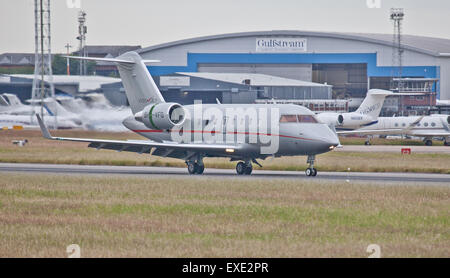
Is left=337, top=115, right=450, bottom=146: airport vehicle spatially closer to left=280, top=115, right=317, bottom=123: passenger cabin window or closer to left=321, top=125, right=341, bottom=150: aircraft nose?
left=280, top=115, right=317, bottom=123: passenger cabin window

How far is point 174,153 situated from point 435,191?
12.9 metres

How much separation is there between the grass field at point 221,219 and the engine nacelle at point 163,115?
7.21m

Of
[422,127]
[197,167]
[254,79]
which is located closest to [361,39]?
[254,79]

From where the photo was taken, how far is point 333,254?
13.3m

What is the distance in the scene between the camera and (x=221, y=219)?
17891mm

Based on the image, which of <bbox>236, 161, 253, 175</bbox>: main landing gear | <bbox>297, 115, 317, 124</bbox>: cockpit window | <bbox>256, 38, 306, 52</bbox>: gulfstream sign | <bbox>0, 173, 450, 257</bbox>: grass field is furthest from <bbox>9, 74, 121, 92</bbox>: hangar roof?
<bbox>256, 38, 306, 52</bbox>: gulfstream sign

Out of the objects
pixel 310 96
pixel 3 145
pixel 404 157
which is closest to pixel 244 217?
pixel 404 157

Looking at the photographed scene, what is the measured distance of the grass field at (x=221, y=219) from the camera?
13922mm

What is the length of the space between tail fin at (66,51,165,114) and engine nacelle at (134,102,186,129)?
108cm

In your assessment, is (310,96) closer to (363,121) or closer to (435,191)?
(363,121)

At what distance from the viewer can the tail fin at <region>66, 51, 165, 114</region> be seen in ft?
118

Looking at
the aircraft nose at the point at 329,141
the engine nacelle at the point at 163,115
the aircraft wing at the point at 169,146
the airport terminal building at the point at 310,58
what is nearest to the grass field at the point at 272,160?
the engine nacelle at the point at 163,115

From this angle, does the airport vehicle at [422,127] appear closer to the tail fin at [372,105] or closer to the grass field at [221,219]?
the tail fin at [372,105]

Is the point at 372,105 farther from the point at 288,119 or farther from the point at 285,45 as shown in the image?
the point at 285,45
